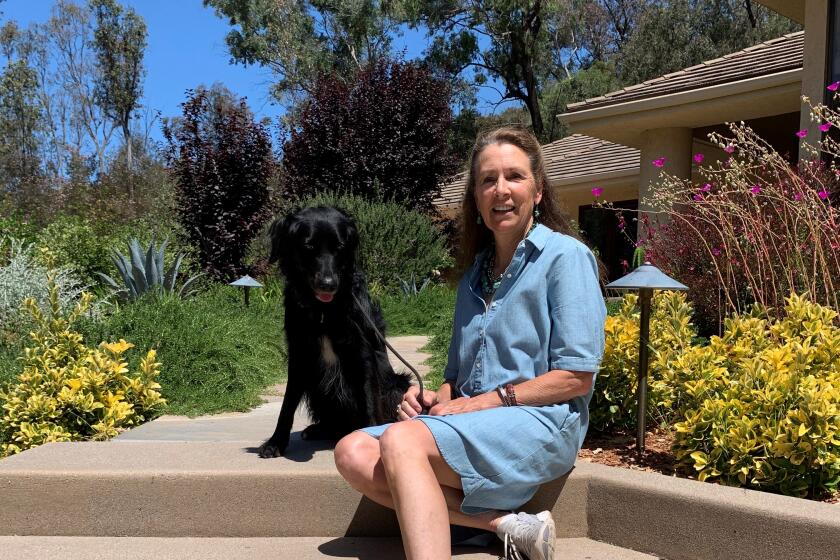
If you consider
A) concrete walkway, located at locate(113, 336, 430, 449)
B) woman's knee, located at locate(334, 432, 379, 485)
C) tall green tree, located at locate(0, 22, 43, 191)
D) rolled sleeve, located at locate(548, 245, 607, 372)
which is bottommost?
concrete walkway, located at locate(113, 336, 430, 449)

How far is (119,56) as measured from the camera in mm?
35812

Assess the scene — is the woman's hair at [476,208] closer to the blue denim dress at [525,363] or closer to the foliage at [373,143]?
the blue denim dress at [525,363]

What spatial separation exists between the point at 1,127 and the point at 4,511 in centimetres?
3480

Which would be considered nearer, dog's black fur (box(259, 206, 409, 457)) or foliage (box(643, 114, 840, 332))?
dog's black fur (box(259, 206, 409, 457))

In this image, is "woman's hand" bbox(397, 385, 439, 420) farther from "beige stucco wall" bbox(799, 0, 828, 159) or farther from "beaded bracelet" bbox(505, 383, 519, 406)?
"beige stucco wall" bbox(799, 0, 828, 159)

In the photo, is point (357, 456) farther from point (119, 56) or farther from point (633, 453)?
point (119, 56)

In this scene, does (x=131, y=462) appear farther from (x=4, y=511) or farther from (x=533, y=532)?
(x=533, y=532)

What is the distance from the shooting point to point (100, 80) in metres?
36.8

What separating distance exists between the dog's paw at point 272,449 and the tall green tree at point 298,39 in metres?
28.2

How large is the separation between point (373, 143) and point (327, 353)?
1154cm

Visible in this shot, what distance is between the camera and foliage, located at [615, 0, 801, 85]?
23.5 metres

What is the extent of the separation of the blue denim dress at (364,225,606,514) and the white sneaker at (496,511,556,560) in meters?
0.09

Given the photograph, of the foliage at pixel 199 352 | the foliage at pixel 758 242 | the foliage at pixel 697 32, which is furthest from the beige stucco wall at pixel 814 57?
the foliage at pixel 697 32

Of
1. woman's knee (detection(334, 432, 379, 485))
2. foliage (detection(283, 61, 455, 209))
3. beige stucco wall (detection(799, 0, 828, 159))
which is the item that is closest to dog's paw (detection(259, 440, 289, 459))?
woman's knee (detection(334, 432, 379, 485))
